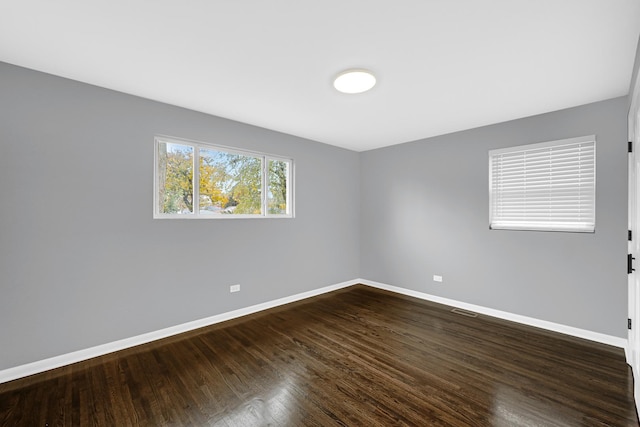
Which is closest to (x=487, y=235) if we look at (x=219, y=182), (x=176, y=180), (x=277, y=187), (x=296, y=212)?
(x=296, y=212)

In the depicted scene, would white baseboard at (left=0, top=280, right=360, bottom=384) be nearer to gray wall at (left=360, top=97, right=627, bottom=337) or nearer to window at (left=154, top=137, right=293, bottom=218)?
window at (left=154, top=137, right=293, bottom=218)

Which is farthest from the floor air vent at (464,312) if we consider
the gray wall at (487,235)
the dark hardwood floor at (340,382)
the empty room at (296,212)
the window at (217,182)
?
the window at (217,182)

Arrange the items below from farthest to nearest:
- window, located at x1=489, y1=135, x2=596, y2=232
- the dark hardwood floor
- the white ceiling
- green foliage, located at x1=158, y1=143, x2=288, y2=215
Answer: green foliage, located at x1=158, y1=143, x2=288, y2=215
window, located at x1=489, y1=135, x2=596, y2=232
the dark hardwood floor
the white ceiling

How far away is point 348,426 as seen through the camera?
5.72ft

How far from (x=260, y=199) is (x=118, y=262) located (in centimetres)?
185

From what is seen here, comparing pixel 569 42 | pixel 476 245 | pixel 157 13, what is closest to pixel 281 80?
pixel 157 13

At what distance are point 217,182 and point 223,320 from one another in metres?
1.77

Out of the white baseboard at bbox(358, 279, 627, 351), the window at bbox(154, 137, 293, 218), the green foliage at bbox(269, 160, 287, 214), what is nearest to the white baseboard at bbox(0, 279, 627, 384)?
the white baseboard at bbox(358, 279, 627, 351)

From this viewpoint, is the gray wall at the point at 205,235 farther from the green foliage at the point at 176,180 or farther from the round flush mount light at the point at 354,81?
the round flush mount light at the point at 354,81

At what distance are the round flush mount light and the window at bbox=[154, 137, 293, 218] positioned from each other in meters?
1.77

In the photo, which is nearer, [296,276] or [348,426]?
[348,426]

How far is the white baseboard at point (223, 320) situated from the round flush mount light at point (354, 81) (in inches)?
117

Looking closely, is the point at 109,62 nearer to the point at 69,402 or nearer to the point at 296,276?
the point at 69,402

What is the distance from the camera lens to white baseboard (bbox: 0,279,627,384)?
2317 mm
